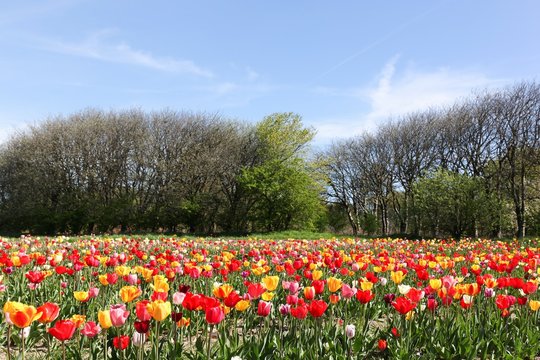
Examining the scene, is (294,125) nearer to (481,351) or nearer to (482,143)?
(482,143)

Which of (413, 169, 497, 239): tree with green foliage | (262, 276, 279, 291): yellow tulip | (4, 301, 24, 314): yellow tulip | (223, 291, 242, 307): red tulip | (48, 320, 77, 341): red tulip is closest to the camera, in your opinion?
(48, 320, 77, 341): red tulip

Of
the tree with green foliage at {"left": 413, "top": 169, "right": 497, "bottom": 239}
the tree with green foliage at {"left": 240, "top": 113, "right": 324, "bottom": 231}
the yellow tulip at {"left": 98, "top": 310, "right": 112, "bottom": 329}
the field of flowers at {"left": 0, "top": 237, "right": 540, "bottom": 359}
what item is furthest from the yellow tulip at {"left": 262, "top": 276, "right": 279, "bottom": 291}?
the tree with green foliage at {"left": 240, "top": 113, "right": 324, "bottom": 231}

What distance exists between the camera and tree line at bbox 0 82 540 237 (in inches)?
1056

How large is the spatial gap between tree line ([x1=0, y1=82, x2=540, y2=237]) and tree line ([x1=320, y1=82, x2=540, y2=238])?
88mm

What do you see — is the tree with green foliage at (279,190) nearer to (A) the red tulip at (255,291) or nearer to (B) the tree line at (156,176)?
(B) the tree line at (156,176)

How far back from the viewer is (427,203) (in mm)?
25562

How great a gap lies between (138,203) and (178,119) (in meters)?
7.00

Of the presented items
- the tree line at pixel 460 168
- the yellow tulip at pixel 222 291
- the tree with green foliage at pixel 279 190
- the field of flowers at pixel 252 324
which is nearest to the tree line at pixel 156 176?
the tree with green foliage at pixel 279 190

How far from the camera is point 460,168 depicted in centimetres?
A: 3178

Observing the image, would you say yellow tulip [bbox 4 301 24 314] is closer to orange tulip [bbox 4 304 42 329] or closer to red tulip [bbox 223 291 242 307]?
orange tulip [bbox 4 304 42 329]

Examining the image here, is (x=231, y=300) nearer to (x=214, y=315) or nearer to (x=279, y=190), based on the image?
(x=214, y=315)

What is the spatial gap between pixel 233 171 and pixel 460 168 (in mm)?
16772

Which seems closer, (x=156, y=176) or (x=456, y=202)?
(x=456, y=202)

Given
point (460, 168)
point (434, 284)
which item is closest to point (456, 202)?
point (460, 168)
